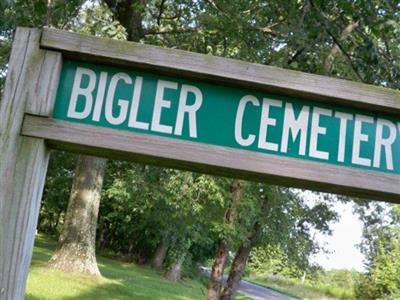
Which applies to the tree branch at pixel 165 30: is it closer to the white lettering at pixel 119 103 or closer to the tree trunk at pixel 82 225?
the tree trunk at pixel 82 225

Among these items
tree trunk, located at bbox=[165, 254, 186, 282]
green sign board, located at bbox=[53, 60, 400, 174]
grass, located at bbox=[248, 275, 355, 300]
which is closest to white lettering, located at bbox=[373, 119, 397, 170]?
green sign board, located at bbox=[53, 60, 400, 174]

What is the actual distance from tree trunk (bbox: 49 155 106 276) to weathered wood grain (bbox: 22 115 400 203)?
11.2 meters

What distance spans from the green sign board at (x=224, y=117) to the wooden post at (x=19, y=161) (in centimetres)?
5

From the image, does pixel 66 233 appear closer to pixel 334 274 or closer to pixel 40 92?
pixel 40 92

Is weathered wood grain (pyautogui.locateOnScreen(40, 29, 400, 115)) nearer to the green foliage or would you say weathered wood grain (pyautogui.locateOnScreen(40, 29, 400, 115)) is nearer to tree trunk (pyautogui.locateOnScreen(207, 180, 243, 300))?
tree trunk (pyautogui.locateOnScreen(207, 180, 243, 300))

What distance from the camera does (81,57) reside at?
1480mm

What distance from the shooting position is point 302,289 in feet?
129

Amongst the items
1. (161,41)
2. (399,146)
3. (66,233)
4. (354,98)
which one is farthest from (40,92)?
(66,233)

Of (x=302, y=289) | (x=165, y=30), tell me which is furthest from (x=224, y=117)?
(x=302, y=289)

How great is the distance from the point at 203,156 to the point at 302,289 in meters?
39.7

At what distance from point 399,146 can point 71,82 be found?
894 mm

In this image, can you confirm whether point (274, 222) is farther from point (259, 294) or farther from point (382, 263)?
point (259, 294)

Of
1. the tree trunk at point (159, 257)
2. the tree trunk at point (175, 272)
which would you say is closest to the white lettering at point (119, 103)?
the tree trunk at point (175, 272)

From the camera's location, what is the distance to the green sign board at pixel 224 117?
1.45 meters
